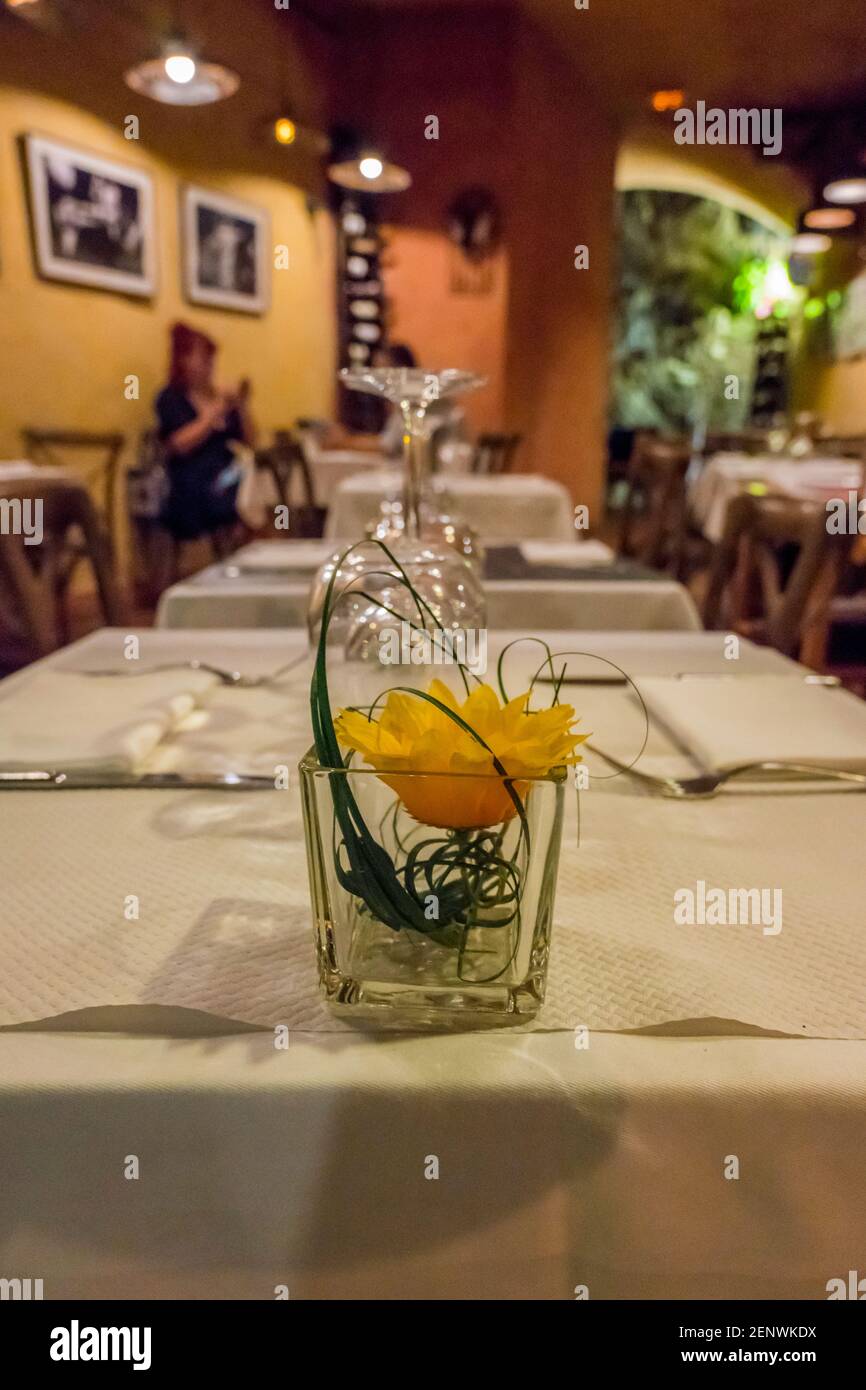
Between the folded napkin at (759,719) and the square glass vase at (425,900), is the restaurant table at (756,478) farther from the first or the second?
the square glass vase at (425,900)

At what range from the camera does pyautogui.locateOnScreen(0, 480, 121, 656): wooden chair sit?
4.75 feet

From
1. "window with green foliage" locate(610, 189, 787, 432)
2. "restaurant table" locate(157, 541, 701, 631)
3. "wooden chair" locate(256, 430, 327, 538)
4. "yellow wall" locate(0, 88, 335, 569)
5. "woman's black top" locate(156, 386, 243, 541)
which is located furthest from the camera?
"window with green foliage" locate(610, 189, 787, 432)

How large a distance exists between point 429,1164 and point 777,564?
1592 millimetres

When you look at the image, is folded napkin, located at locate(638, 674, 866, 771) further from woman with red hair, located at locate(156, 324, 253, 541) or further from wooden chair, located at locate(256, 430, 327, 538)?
woman with red hair, located at locate(156, 324, 253, 541)

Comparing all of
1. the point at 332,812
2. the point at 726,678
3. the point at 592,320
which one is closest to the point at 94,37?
the point at 592,320

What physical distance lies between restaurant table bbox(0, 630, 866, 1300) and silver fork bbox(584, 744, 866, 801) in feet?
0.94

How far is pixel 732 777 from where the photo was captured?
0.71m

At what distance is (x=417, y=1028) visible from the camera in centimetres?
42

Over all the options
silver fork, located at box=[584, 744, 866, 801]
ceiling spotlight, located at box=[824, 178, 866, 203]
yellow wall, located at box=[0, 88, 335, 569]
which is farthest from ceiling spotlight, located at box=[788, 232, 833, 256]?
silver fork, located at box=[584, 744, 866, 801]

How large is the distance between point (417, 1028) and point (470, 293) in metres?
6.73

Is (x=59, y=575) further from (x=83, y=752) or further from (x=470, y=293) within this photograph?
(x=470, y=293)

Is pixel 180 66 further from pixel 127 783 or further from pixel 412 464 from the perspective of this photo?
pixel 127 783

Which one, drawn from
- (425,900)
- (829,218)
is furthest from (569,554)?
(829,218)
